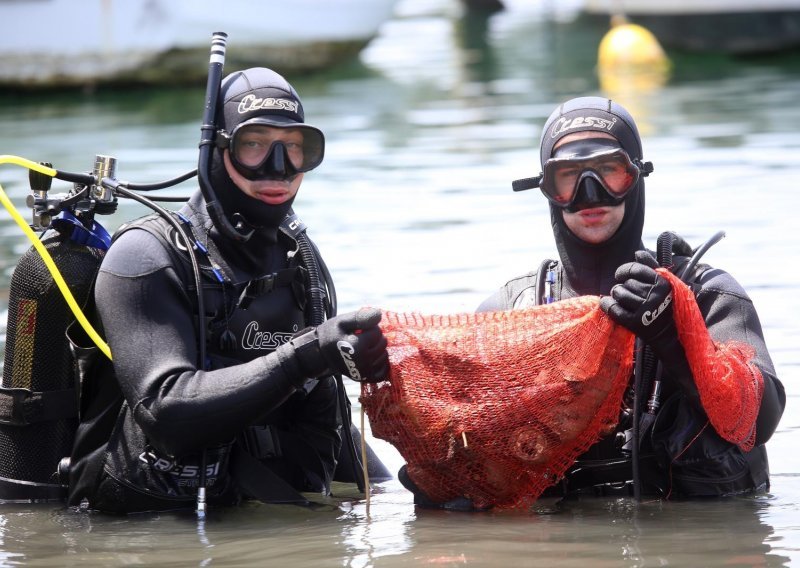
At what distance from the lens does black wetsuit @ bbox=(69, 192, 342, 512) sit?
3.95 m

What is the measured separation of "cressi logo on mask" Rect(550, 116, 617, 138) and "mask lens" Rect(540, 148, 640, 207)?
A: 125mm

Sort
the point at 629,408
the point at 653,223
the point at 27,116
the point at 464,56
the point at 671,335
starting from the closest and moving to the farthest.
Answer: the point at 671,335 < the point at 629,408 < the point at 653,223 < the point at 27,116 < the point at 464,56

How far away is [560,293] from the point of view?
4.44m

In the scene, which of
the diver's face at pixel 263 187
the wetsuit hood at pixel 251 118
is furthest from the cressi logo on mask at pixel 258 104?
the diver's face at pixel 263 187

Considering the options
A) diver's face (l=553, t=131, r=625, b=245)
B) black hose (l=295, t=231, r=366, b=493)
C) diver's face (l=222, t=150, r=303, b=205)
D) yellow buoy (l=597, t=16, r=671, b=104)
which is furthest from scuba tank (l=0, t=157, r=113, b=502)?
yellow buoy (l=597, t=16, r=671, b=104)

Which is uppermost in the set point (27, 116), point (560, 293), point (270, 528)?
point (27, 116)

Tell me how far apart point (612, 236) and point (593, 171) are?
0.22 metres

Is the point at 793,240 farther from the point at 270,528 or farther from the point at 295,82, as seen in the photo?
the point at 295,82

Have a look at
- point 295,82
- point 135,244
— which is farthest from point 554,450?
point 295,82

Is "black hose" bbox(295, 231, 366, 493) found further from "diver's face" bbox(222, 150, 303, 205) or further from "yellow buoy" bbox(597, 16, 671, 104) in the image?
"yellow buoy" bbox(597, 16, 671, 104)

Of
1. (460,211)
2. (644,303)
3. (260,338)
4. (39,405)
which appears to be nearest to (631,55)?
(460,211)

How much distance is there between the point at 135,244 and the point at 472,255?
4.92 m

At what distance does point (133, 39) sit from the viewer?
68.5 feet

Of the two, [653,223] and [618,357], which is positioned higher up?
[653,223]
